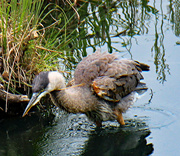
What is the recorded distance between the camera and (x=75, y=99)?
540cm

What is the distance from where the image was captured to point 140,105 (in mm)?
6516

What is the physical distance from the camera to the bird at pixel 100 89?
210 inches

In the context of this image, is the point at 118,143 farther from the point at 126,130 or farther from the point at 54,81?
the point at 54,81

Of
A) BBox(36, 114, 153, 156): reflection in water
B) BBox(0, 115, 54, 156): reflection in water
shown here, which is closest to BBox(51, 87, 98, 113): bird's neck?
BBox(36, 114, 153, 156): reflection in water

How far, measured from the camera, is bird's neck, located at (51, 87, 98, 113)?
207 inches

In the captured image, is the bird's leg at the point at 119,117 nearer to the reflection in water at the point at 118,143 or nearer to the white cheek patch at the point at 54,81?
the reflection in water at the point at 118,143

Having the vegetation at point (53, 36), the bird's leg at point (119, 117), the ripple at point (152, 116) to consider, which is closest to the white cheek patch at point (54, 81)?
the vegetation at point (53, 36)

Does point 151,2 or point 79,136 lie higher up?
point 151,2

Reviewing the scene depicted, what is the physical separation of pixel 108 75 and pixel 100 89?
0.25m

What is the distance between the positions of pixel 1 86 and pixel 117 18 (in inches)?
173

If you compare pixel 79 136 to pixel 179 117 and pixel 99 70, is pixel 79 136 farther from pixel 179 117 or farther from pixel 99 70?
pixel 179 117

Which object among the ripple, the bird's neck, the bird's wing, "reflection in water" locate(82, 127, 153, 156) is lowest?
"reflection in water" locate(82, 127, 153, 156)

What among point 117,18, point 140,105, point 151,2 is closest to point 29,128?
point 140,105

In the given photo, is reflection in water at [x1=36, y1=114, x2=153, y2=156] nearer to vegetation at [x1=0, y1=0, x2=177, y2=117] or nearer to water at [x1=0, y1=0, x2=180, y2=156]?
water at [x1=0, y1=0, x2=180, y2=156]
